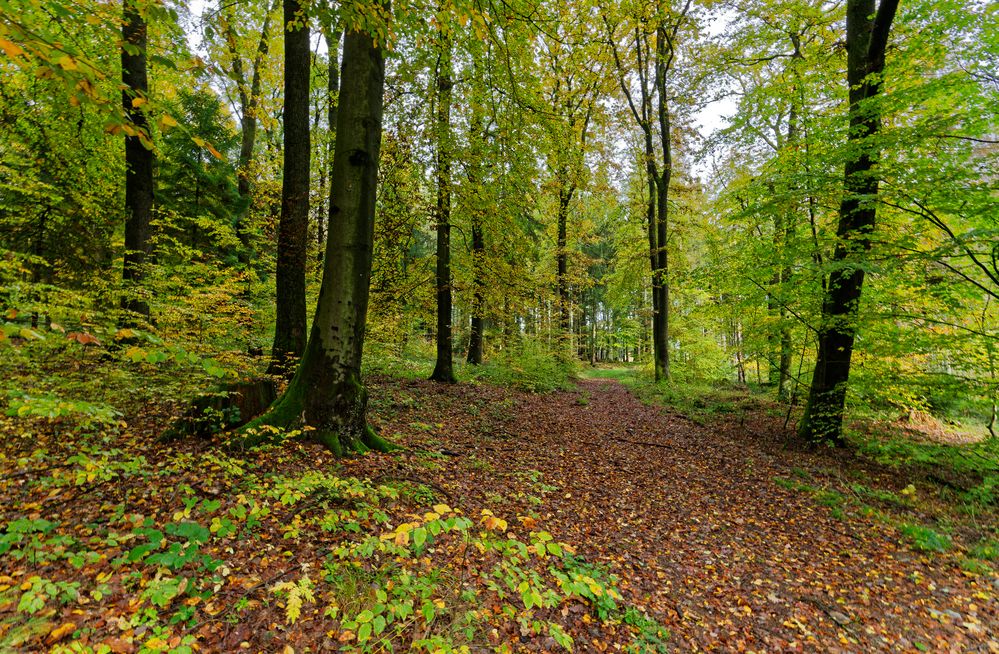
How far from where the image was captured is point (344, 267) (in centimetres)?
511

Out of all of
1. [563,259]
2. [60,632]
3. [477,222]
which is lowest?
[60,632]

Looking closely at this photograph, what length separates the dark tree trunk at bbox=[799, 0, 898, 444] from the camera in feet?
22.0

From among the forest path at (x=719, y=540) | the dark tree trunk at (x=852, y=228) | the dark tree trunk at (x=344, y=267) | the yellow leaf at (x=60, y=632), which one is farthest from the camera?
the dark tree trunk at (x=852, y=228)

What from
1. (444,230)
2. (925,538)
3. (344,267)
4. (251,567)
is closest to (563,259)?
(444,230)

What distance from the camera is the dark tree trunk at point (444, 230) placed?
384 inches

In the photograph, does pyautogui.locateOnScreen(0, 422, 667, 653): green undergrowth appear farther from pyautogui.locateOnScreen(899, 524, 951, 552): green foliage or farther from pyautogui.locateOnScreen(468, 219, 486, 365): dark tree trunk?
pyautogui.locateOnScreen(468, 219, 486, 365): dark tree trunk

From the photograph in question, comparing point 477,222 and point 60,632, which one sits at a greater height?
point 477,222

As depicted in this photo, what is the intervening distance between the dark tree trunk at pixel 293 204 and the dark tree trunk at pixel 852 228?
28.2 feet

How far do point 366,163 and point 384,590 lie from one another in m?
4.61

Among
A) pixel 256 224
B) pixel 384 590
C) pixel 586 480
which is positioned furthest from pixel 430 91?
pixel 384 590

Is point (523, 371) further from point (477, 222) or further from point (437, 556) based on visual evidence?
point (437, 556)

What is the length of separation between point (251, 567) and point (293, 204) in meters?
5.66

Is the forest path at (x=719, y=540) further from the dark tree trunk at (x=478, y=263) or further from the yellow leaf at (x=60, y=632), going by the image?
the dark tree trunk at (x=478, y=263)

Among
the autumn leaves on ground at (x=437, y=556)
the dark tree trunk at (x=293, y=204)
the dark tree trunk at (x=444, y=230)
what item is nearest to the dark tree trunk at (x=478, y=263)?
the dark tree trunk at (x=444, y=230)
